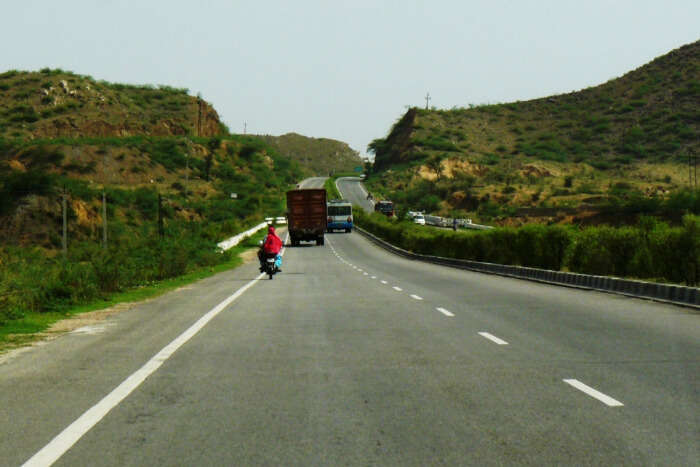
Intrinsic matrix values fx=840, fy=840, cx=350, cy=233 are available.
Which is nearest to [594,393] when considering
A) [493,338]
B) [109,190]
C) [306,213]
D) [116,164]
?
[493,338]

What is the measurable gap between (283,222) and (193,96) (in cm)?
10388

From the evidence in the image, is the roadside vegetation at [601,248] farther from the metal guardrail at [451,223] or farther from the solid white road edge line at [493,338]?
the metal guardrail at [451,223]

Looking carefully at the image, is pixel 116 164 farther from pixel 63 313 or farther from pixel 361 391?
pixel 361 391

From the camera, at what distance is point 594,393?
7664 mm

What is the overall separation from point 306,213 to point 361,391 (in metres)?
54.4

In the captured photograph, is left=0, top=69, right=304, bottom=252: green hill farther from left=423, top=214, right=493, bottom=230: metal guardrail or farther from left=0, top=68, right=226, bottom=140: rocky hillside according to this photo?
left=423, top=214, right=493, bottom=230: metal guardrail

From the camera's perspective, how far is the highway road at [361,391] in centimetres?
575

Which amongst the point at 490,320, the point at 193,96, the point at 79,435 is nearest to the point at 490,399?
the point at 79,435

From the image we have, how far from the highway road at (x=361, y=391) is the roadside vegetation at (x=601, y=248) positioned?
7487mm

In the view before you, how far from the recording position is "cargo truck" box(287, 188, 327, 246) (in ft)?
201

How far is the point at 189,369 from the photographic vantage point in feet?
30.6

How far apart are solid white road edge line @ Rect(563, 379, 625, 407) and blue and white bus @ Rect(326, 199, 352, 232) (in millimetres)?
75924

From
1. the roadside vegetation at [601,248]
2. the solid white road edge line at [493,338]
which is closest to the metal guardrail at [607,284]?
the roadside vegetation at [601,248]

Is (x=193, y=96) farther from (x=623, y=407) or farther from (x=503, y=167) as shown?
(x=623, y=407)
